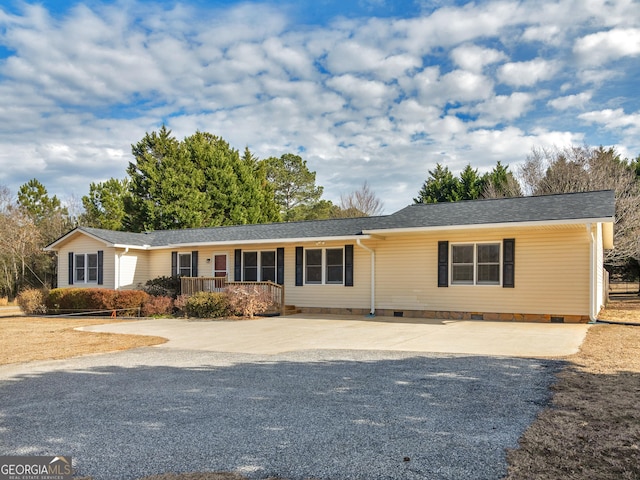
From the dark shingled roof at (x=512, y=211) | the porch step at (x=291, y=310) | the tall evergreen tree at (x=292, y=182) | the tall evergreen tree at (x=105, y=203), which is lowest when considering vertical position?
the porch step at (x=291, y=310)

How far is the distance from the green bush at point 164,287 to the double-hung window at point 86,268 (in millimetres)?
3037

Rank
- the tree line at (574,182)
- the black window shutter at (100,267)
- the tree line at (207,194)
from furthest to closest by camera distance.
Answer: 1. the tree line at (207,194)
2. the tree line at (574,182)
3. the black window shutter at (100,267)

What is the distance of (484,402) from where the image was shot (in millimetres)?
5016

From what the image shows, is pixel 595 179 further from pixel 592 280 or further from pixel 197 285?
pixel 197 285

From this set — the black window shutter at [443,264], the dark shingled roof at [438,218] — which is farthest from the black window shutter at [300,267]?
the black window shutter at [443,264]

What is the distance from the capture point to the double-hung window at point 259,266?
1831cm

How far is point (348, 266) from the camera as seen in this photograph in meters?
16.5

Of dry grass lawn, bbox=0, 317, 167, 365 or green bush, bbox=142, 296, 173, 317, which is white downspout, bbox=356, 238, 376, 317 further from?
green bush, bbox=142, 296, 173, 317

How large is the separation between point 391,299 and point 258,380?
10021mm

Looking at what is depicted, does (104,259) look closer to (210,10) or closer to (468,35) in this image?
(210,10)

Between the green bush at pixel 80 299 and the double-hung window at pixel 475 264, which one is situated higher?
the double-hung window at pixel 475 264

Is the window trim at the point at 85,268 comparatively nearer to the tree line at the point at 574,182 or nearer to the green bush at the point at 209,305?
the green bush at the point at 209,305

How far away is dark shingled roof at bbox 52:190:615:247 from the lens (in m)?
12.9

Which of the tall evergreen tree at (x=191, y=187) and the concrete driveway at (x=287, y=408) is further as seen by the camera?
the tall evergreen tree at (x=191, y=187)
